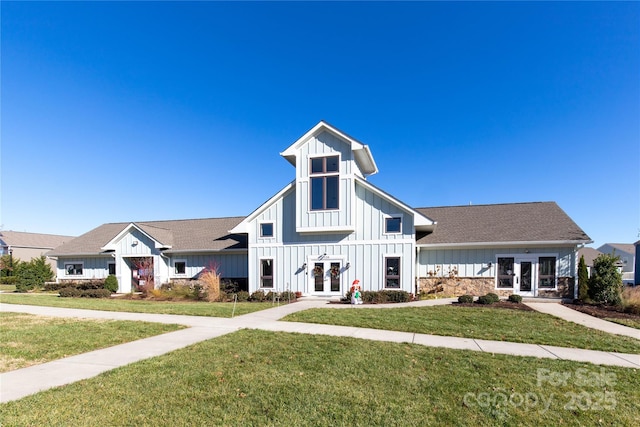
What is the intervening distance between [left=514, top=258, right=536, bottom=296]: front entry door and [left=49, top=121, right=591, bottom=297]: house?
49mm

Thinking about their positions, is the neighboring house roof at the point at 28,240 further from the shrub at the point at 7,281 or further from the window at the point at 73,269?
the window at the point at 73,269

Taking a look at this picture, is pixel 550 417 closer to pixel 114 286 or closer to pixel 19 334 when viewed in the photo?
pixel 19 334

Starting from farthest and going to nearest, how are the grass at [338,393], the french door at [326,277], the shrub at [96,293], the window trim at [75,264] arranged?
1. the window trim at [75,264]
2. the shrub at [96,293]
3. the french door at [326,277]
4. the grass at [338,393]

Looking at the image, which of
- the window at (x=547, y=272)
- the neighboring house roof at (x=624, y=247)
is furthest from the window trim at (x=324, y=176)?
the neighboring house roof at (x=624, y=247)

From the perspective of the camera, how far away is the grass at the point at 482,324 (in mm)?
8211

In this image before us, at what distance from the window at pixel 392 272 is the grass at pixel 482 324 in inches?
150

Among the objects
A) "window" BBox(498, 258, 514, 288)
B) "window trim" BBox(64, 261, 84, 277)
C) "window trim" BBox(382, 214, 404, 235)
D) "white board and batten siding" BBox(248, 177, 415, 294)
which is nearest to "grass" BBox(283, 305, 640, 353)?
"white board and batten siding" BBox(248, 177, 415, 294)

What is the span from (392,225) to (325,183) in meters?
4.44

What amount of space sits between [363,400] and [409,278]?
13102 mm

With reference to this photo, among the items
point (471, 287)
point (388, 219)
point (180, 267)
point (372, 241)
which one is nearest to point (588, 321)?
point (471, 287)

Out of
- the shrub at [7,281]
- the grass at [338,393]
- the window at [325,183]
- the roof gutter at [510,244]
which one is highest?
the window at [325,183]

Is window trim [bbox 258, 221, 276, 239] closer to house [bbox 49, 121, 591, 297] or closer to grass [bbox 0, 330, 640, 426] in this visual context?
house [bbox 49, 121, 591, 297]

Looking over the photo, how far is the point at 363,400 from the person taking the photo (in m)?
4.69

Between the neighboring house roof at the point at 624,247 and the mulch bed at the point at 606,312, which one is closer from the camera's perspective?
the mulch bed at the point at 606,312
